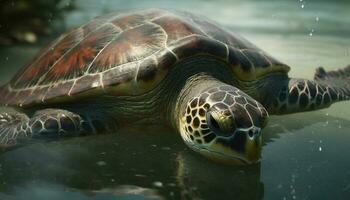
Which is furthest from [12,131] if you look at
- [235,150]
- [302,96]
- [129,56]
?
[302,96]

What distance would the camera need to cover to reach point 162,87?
12.5 ft

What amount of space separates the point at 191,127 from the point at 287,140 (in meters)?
0.88

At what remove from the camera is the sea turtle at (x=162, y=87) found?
315cm

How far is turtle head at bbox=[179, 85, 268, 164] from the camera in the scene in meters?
3.00

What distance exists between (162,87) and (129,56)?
1.14 feet

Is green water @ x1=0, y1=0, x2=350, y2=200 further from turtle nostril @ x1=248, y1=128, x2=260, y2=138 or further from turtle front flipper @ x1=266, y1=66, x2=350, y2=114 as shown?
turtle nostril @ x1=248, y1=128, x2=260, y2=138

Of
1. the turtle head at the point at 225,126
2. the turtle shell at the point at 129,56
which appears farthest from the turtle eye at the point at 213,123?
the turtle shell at the point at 129,56

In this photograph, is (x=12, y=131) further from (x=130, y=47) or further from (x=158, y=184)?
(x=158, y=184)

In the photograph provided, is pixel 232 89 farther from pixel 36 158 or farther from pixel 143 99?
pixel 36 158

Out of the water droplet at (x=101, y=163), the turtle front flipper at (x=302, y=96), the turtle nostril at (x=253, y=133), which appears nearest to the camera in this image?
the turtle nostril at (x=253, y=133)

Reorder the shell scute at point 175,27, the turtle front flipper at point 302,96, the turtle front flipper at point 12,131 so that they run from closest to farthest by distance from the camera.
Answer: the turtle front flipper at point 12,131 → the shell scute at point 175,27 → the turtle front flipper at point 302,96

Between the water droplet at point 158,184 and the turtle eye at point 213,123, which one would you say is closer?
the water droplet at point 158,184

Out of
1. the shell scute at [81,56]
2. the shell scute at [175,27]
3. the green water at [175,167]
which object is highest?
the shell scute at [175,27]

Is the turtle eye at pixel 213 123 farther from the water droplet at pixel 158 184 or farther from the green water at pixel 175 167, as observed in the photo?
the water droplet at pixel 158 184
